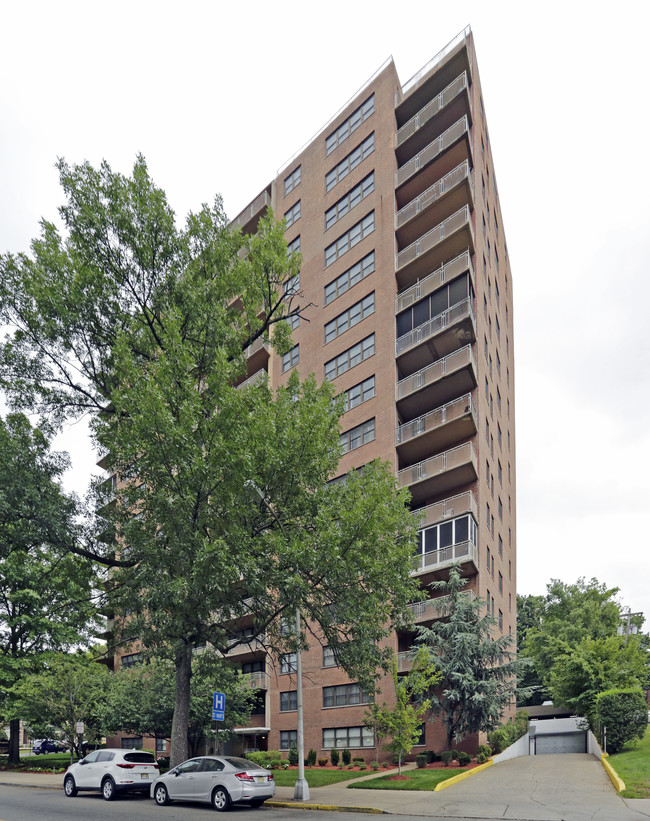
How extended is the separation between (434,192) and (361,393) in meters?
11.8

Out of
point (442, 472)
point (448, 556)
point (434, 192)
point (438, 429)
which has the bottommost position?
point (448, 556)

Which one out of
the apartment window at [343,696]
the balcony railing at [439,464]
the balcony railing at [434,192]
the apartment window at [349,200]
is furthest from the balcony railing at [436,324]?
the apartment window at [343,696]

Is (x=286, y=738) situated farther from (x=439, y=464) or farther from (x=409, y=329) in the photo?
(x=409, y=329)

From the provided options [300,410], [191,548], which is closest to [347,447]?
[300,410]

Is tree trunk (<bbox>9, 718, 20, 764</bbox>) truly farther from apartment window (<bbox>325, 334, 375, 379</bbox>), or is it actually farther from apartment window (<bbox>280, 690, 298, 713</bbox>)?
apartment window (<bbox>325, 334, 375, 379</bbox>)

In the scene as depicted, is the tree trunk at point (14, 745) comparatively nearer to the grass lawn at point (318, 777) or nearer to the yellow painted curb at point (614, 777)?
the grass lawn at point (318, 777)

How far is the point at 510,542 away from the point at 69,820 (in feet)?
136

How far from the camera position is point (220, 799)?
765 inches

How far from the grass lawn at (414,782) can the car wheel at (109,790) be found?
7.59 m

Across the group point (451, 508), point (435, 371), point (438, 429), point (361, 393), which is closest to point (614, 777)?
point (451, 508)

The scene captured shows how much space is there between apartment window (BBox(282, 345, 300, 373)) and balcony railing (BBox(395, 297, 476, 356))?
916cm

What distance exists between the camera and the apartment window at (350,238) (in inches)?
1713

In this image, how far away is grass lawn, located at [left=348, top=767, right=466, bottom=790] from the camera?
2339 cm

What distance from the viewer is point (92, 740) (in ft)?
133
